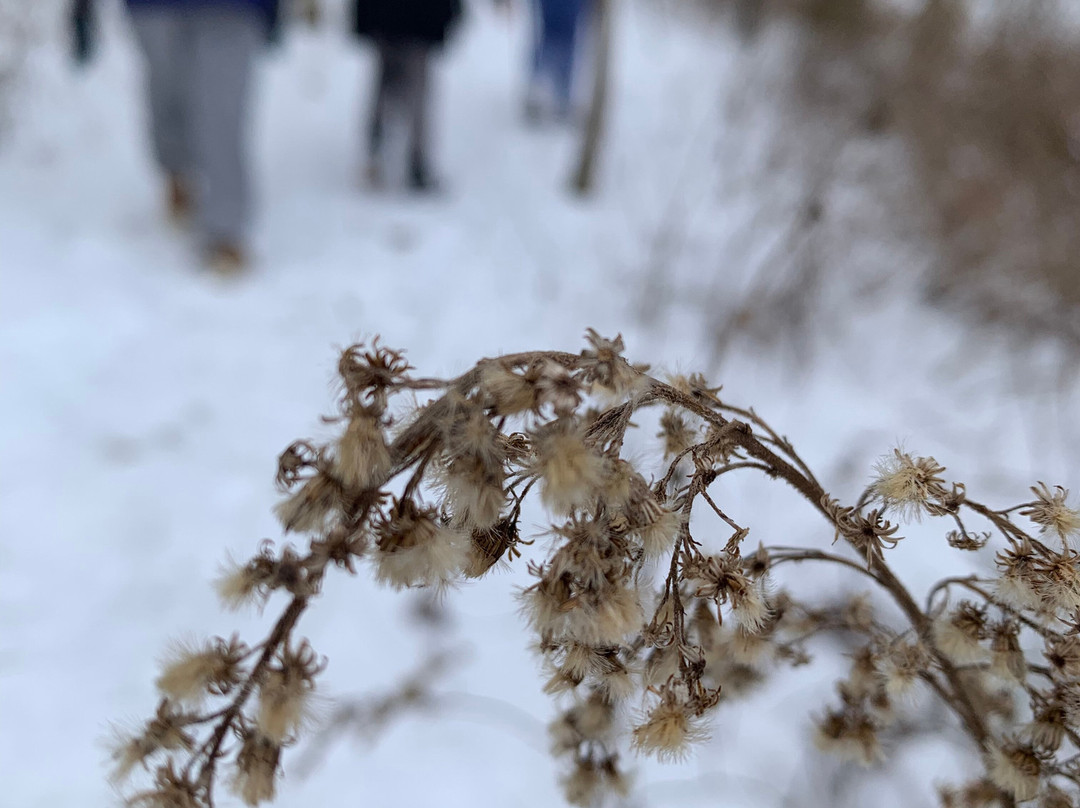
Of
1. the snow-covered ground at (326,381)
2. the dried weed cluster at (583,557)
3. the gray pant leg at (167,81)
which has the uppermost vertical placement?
the gray pant leg at (167,81)

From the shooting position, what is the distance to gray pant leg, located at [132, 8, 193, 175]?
301 centimetres

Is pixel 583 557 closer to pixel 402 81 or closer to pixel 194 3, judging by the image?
pixel 194 3

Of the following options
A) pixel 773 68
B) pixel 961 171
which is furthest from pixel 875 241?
pixel 773 68

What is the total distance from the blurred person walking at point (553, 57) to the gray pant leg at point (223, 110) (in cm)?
246

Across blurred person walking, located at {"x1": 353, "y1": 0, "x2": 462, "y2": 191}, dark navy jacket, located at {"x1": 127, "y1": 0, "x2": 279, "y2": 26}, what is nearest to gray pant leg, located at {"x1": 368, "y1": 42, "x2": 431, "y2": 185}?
blurred person walking, located at {"x1": 353, "y1": 0, "x2": 462, "y2": 191}

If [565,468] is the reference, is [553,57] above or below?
above

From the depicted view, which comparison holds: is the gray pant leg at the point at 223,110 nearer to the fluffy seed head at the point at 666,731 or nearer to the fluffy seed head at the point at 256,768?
the fluffy seed head at the point at 256,768

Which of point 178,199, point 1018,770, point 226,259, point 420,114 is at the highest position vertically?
point 420,114

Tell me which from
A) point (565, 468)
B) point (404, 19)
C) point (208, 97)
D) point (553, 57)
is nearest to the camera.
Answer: point (565, 468)

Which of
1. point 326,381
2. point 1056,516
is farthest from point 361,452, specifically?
point 326,381

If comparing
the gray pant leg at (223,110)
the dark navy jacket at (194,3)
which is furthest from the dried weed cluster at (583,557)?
the dark navy jacket at (194,3)

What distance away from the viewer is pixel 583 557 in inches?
21.2

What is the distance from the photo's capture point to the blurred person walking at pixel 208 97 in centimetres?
300

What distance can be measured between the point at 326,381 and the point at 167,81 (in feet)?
5.98
